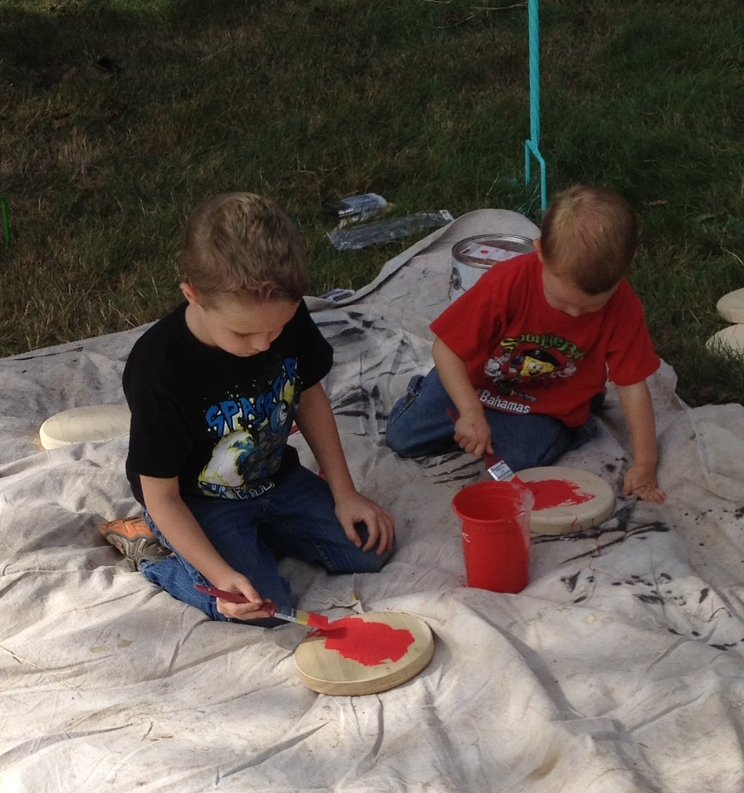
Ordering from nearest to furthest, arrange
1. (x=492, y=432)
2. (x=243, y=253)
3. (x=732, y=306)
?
1. (x=243, y=253)
2. (x=492, y=432)
3. (x=732, y=306)

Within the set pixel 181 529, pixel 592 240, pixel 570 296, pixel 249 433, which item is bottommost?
pixel 181 529

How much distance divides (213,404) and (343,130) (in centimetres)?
315

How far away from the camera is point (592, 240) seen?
7.75 ft

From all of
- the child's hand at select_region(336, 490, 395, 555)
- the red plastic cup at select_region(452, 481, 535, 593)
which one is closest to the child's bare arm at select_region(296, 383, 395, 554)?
the child's hand at select_region(336, 490, 395, 555)

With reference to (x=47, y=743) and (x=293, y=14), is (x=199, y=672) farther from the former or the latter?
(x=293, y=14)

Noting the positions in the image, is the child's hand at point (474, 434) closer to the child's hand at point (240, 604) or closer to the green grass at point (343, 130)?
the child's hand at point (240, 604)

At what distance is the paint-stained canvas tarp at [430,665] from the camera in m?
1.85

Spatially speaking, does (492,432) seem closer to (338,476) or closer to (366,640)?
(338,476)

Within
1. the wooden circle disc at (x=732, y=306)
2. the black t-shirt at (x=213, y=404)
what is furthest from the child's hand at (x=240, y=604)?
the wooden circle disc at (x=732, y=306)

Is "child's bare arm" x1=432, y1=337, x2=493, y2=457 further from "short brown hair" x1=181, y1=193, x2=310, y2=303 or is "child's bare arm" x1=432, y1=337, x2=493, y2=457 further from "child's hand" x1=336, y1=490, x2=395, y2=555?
"short brown hair" x1=181, y1=193, x2=310, y2=303

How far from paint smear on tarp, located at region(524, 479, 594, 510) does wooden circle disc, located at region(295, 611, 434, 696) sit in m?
0.54

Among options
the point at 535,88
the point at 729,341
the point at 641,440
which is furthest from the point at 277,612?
the point at 535,88

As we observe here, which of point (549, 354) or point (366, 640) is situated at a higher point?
point (549, 354)

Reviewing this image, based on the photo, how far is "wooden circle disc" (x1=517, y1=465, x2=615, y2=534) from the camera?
2.52m
